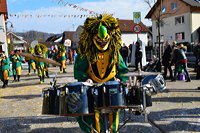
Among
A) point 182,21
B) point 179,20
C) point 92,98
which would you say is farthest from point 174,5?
point 92,98

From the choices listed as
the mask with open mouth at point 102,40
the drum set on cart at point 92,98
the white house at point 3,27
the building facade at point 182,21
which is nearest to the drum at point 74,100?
the drum set on cart at point 92,98

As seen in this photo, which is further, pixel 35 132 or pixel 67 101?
pixel 35 132

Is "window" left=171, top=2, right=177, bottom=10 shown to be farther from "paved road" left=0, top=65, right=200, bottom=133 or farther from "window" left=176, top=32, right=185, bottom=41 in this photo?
"paved road" left=0, top=65, right=200, bottom=133

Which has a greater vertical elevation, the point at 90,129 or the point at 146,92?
the point at 146,92

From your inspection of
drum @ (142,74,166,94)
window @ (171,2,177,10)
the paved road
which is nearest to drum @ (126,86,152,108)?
drum @ (142,74,166,94)

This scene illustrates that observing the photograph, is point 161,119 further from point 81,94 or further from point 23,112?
point 23,112

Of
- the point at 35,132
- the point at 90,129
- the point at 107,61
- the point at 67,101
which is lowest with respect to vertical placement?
the point at 35,132

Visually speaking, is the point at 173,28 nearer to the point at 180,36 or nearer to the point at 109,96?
the point at 180,36

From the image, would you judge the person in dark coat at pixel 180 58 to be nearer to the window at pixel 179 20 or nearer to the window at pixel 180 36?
the window at pixel 180 36

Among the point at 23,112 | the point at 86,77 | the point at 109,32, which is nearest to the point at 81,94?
the point at 86,77

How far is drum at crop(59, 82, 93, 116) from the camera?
2.87m

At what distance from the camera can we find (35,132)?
4906 mm

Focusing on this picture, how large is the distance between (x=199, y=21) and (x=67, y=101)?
125 feet

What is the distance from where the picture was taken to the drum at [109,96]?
9.64ft
